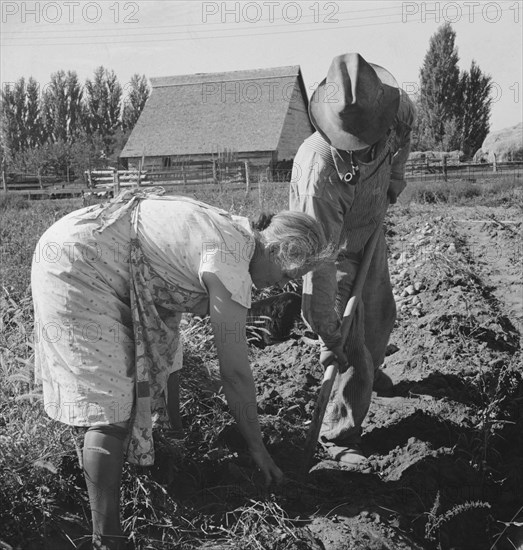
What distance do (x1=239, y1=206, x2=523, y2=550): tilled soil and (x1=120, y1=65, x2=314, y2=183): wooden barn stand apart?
2205 cm

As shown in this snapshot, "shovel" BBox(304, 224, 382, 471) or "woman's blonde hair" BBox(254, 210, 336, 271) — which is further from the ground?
"woman's blonde hair" BBox(254, 210, 336, 271)

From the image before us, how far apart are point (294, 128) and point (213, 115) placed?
131 inches

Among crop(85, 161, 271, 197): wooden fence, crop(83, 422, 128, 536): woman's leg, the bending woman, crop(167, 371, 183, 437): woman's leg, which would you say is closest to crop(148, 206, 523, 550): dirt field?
crop(167, 371, 183, 437): woman's leg

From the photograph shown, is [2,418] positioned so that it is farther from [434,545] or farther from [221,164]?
[221,164]

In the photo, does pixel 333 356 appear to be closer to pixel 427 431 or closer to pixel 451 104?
pixel 427 431

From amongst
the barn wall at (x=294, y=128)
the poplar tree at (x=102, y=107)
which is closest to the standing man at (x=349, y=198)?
the barn wall at (x=294, y=128)

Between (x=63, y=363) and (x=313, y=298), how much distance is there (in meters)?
1.26

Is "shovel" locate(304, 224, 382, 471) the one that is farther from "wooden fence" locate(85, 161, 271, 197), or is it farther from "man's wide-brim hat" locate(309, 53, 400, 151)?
"wooden fence" locate(85, 161, 271, 197)

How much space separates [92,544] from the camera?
108 inches

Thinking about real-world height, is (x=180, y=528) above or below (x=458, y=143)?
below

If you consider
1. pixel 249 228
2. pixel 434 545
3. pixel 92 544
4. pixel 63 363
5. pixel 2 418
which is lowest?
pixel 434 545

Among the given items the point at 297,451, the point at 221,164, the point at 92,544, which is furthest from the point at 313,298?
the point at 221,164

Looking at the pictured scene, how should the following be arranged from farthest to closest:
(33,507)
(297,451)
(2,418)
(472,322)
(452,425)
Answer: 1. (472,322)
2. (452,425)
3. (297,451)
4. (2,418)
5. (33,507)

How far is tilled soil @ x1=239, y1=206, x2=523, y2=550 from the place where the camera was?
319 cm
